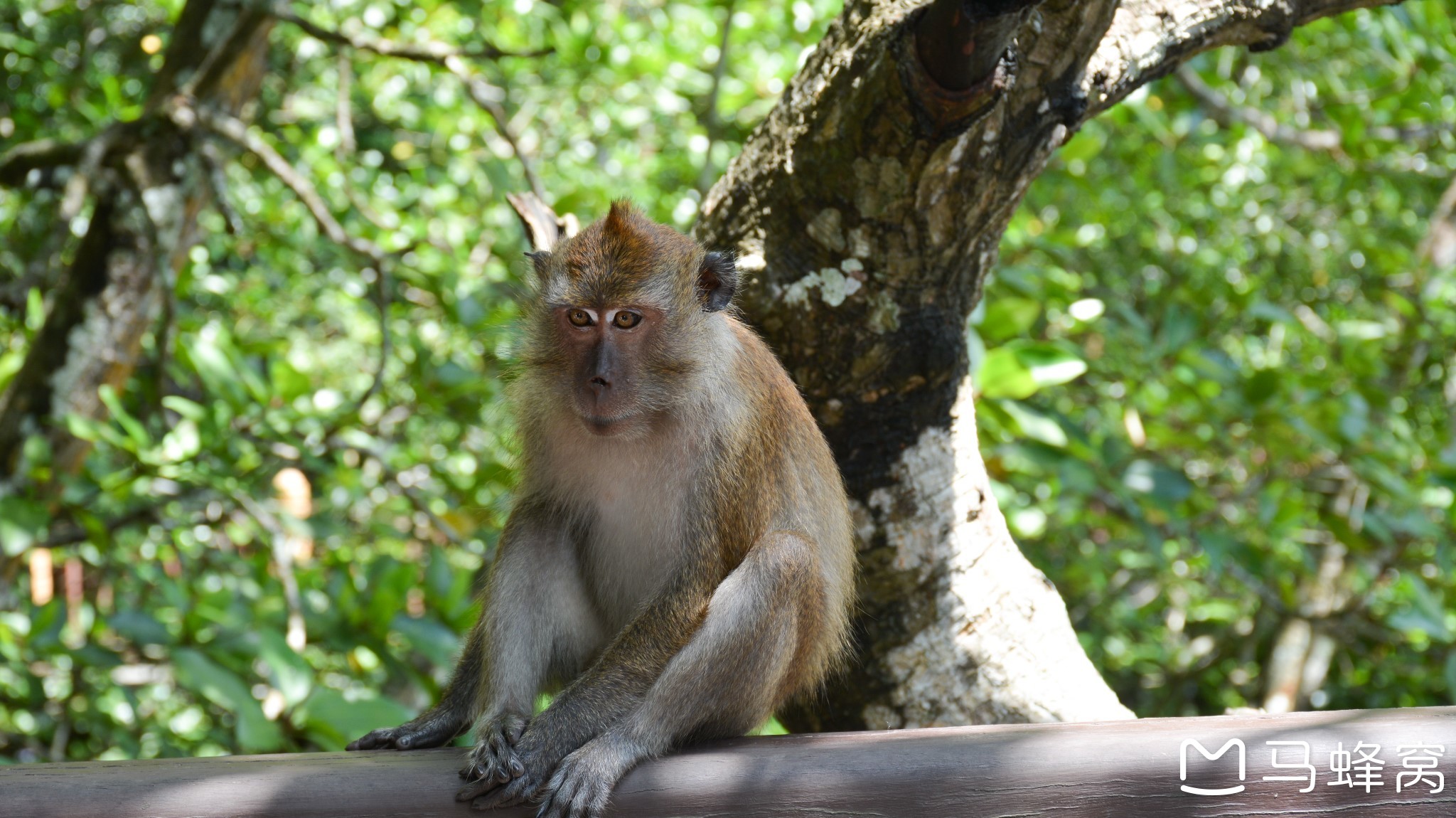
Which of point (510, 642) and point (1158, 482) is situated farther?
point (1158, 482)

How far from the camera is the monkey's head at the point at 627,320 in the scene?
2.53 metres

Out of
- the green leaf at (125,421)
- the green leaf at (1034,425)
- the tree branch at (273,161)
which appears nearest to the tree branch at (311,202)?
the tree branch at (273,161)

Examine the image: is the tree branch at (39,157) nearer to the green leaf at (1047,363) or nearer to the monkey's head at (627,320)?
the monkey's head at (627,320)

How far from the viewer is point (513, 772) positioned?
2.15 meters

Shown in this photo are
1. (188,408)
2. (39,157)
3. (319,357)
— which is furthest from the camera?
(319,357)

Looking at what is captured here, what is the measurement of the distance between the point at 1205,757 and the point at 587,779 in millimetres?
1079

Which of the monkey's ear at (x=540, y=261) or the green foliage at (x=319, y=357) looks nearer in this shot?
the monkey's ear at (x=540, y=261)

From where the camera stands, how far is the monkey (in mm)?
2371

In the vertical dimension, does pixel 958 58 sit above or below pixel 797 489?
above

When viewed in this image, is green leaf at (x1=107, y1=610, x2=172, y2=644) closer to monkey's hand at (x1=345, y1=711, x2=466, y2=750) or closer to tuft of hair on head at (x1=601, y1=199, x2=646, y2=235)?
monkey's hand at (x1=345, y1=711, x2=466, y2=750)

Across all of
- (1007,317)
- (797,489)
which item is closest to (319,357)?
(1007,317)

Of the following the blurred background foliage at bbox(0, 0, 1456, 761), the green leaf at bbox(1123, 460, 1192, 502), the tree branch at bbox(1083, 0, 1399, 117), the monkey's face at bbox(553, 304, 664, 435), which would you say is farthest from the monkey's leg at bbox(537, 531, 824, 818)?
the green leaf at bbox(1123, 460, 1192, 502)

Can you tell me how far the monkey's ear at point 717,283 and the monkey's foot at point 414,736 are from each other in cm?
112

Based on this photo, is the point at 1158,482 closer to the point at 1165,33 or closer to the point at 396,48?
the point at 1165,33
